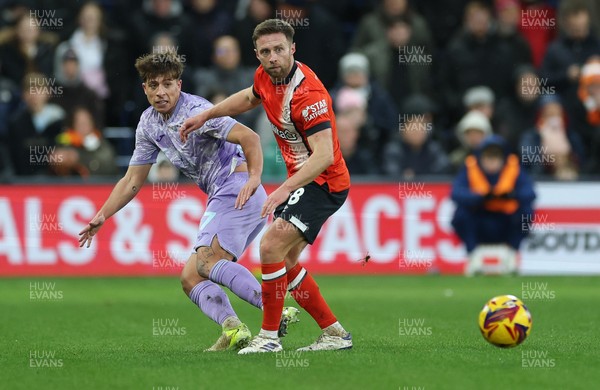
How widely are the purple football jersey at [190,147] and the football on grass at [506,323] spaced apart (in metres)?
2.43

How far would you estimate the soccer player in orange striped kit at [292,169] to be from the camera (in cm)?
877

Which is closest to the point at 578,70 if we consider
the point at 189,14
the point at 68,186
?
the point at 189,14

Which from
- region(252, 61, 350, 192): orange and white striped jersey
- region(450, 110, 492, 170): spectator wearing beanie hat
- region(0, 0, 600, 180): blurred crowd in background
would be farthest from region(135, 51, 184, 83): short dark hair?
region(450, 110, 492, 170): spectator wearing beanie hat

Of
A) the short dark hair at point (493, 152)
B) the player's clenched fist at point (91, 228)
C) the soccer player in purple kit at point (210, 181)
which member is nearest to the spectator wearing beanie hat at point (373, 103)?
the short dark hair at point (493, 152)

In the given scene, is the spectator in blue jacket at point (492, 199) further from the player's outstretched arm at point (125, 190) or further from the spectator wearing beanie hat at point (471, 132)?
the player's outstretched arm at point (125, 190)

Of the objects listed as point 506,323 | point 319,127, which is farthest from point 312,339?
point 319,127

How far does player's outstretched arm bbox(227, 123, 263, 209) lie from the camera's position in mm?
9016

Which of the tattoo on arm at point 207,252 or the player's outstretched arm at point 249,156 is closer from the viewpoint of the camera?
the player's outstretched arm at point 249,156

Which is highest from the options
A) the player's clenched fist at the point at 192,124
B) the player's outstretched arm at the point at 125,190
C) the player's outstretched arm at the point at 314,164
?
the player's clenched fist at the point at 192,124

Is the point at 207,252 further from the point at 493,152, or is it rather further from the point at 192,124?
the point at 493,152

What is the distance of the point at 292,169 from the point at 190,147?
3.25ft

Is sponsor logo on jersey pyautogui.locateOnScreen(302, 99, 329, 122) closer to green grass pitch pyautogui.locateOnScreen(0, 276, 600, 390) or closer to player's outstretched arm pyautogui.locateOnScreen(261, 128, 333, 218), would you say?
player's outstretched arm pyautogui.locateOnScreen(261, 128, 333, 218)

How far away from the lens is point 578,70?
1981 cm

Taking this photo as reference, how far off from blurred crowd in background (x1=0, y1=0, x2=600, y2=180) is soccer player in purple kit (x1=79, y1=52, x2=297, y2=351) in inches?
329
